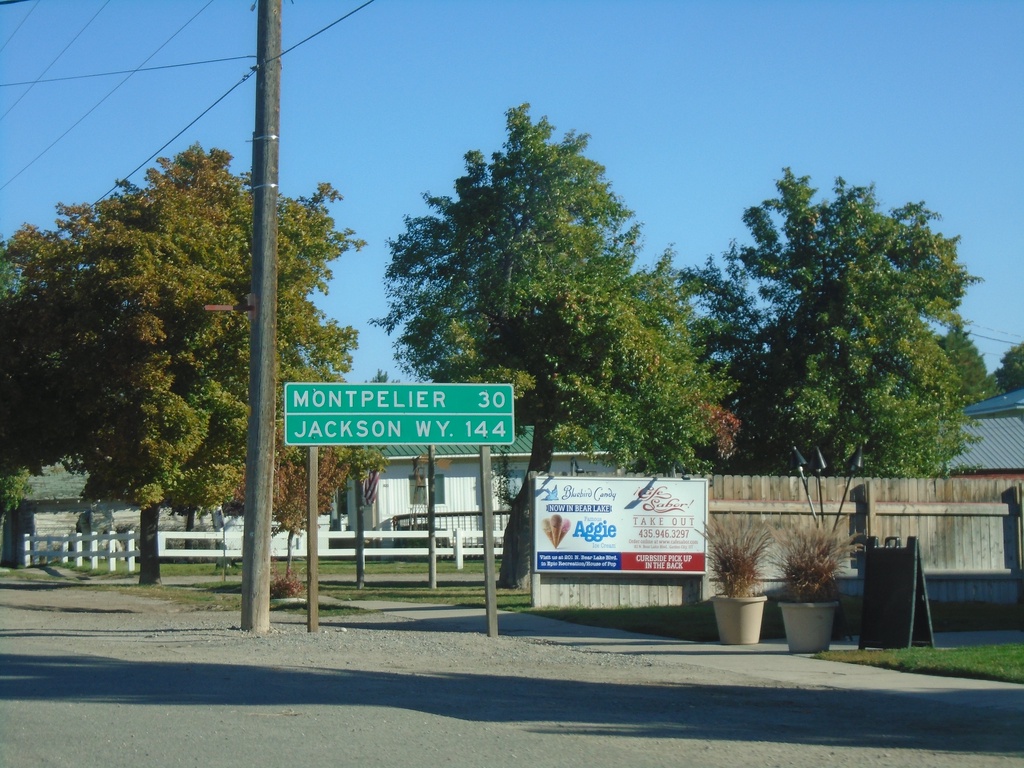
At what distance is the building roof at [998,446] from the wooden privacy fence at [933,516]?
22994mm

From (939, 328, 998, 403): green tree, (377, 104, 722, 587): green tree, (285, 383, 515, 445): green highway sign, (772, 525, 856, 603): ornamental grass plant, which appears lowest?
(772, 525, 856, 603): ornamental grass plant

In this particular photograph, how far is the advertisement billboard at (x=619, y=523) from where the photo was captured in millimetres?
18047

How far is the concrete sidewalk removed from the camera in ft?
33.9

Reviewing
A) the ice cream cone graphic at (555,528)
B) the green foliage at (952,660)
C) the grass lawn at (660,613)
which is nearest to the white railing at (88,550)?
the grass lawn at (660,613)

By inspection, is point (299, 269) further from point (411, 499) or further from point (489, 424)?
point (411, 499)

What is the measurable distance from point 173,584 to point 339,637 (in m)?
13.1

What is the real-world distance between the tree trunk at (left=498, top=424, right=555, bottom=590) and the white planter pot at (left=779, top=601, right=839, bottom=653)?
804 centimetres

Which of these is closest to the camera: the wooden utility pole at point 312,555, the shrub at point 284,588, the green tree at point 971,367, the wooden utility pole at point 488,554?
the wooden utility pole at point 488,554

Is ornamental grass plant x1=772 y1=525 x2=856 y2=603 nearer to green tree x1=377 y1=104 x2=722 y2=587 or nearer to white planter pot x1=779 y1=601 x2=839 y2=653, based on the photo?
white planter pot x1=779 y1=601 x2=839 y2=653

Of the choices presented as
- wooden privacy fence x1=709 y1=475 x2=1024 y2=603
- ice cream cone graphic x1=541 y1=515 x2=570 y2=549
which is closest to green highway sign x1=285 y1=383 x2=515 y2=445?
ice cream cone graphic x1=541 y1=515 x2=570 y2=549

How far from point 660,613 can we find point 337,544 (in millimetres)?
25321

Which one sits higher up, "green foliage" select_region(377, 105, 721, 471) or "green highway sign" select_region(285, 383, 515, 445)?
"green foliage" select_region(377, 105, 721, 471)

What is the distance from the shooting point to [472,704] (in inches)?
379

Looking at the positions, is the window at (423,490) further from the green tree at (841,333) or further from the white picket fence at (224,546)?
the green tree at (841,333)
